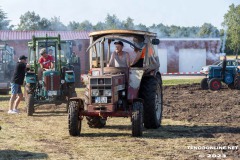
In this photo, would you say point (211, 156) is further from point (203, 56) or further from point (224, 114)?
point (203, 56)

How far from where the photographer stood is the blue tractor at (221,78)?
24.3m

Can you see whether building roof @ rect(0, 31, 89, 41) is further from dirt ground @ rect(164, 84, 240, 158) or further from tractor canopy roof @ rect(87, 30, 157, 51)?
tractor canopy roof @ rect(87, 30, 157, 51)

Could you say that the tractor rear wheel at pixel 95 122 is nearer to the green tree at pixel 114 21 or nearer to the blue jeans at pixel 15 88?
the blue jeans at pixel 15 88

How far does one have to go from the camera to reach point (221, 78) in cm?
2459

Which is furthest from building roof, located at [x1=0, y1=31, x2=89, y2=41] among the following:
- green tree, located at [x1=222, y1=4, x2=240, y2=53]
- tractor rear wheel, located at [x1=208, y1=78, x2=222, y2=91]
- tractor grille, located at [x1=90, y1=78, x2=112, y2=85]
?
tractor grille, located at [x1=90, y1=78, x2=112, y2=85]

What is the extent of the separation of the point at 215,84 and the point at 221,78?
49 cm

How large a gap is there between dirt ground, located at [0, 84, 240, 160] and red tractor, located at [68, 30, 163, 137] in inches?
14.3

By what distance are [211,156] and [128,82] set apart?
3.27 m

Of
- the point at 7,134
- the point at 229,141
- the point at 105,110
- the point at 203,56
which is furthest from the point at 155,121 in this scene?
the point at 203,56

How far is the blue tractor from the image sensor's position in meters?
24.3

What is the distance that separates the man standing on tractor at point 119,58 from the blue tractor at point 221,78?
1355 centimetres

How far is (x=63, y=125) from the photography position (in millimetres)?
12523

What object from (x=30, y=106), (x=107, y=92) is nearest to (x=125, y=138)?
(x=107, y=92)

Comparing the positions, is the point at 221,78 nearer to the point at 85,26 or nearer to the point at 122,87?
the point at 122,87
